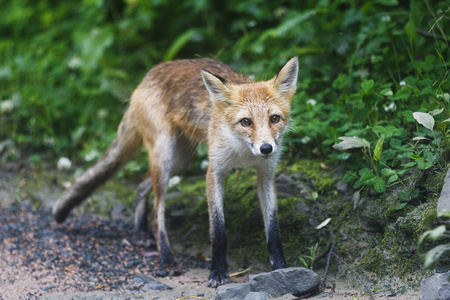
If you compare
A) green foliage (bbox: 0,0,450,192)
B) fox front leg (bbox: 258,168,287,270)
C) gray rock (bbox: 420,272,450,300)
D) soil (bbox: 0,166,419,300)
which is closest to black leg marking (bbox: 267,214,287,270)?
fox front leg (bbox: 258,168,287,270)

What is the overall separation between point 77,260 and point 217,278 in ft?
5.37

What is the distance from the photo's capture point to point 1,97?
28.5 feet

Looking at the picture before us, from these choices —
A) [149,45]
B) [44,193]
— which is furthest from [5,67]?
[44,193]

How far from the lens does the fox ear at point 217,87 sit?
4.37 metres

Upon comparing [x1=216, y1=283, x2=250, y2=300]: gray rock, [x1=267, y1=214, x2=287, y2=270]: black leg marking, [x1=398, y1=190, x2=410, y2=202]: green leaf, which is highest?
[x1=398, y1=190, x2=410, y2=202]: green leaf

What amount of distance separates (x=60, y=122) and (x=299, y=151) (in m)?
4.82

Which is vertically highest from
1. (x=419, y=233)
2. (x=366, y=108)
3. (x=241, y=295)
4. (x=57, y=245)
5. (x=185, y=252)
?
(x=366, y=108)

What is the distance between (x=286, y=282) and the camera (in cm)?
383

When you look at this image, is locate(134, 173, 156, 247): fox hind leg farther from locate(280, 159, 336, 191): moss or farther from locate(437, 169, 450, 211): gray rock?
locate(437, 169, 450, 211): gray rock

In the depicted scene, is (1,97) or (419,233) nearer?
(419,233)

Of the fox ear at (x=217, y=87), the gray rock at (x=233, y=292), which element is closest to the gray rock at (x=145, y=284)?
the gray rock at (x=233, y=292)

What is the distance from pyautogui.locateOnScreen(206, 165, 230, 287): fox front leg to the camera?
4.46 meters

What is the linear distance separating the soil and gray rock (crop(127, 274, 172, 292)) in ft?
0.15

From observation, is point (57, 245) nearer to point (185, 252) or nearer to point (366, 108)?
point (185, 252)
